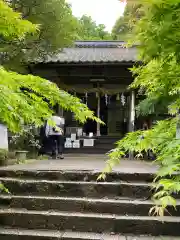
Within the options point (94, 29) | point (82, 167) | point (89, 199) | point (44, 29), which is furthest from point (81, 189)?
point (94, 29)

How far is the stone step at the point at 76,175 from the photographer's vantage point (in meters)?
5.12

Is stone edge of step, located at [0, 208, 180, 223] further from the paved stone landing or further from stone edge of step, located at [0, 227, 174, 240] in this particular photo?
the paved stone landing

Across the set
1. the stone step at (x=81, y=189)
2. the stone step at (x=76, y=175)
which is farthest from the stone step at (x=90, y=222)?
the stone step at (x=76, y=175)

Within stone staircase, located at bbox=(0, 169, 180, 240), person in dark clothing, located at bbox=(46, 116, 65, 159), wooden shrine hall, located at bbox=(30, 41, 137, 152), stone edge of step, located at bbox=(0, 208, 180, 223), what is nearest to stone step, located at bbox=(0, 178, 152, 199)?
stone staircase, located at bbox=(0, 169, 180, 240)

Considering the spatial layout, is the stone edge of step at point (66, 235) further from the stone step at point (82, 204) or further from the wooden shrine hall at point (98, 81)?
the wooden shrine hall at point (98, 81)

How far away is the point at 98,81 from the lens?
1216 cm

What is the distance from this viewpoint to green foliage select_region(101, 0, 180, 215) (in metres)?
1.55

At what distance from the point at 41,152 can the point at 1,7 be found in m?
8.57

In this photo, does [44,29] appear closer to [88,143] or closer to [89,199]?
[88,143]

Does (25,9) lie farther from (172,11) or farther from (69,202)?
(172,11)

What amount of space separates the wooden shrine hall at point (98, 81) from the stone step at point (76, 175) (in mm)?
5740

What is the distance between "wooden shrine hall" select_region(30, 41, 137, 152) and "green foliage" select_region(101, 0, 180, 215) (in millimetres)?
8266

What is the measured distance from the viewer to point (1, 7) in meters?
2.12

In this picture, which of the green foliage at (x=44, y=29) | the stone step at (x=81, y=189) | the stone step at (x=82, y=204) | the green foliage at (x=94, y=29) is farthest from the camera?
the green foliage at (x=94, y=29)
